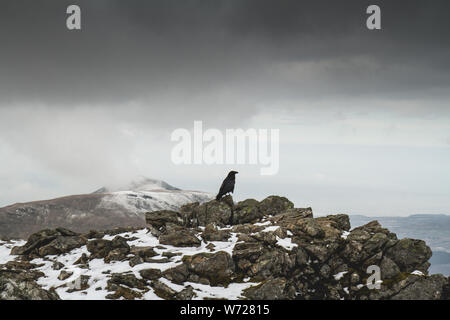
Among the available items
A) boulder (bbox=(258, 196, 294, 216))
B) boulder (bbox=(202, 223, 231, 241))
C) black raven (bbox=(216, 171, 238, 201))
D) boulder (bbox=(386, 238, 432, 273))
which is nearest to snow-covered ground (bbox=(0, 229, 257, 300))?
boulder (bbox=(202, 223, 231, 241))

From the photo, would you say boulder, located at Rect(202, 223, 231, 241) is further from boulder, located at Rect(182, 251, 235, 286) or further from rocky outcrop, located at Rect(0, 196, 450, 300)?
boulder, located at Rect(182, 251, 235, 286)

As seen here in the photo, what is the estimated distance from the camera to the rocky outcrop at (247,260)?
103 feet

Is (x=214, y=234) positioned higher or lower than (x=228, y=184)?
lower

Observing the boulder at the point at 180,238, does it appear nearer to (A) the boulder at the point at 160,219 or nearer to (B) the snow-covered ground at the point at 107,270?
(B) the snow-covered ground at the point at 107,270

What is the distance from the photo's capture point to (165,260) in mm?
35562

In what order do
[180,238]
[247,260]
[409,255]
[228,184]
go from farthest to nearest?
[228,184] → [180,238] → [409,255] → [247,260]

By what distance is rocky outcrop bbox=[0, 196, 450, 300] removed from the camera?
3138 cm

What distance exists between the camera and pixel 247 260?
35625 millimetres

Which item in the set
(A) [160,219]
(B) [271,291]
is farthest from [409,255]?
(A) [160,219]

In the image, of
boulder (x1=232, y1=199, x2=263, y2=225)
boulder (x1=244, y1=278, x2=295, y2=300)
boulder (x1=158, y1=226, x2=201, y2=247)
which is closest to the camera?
boulder (x1=244, y1=278, x2=295, y2=300)

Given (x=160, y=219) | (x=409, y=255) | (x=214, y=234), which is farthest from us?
(x=160, y=219)

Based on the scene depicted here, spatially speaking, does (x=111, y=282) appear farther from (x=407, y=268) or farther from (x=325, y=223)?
(x=407, y=268)

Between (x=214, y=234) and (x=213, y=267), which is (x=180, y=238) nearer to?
(x=214, y=234)
